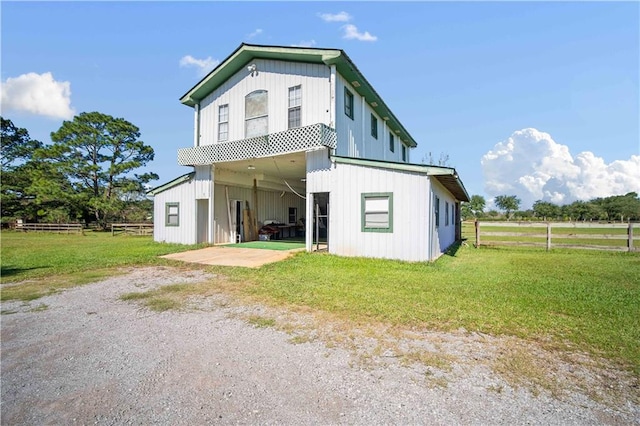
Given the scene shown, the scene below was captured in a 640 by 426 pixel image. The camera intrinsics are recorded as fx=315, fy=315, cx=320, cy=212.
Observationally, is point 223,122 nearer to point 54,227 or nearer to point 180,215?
point 180,215

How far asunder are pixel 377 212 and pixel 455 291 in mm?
4662

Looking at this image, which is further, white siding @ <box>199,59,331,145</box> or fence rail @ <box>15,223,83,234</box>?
fence rail @ <box>15,223,83,234</box>

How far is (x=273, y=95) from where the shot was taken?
13.4m

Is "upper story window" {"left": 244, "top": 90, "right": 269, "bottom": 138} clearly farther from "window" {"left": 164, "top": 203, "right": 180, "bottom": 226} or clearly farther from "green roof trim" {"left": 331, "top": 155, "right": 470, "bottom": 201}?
"window" {"left": 164, "top": 203, "right": 180, "bottom": 226}

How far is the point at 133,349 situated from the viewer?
3.86 m

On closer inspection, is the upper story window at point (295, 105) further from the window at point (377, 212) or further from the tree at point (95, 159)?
the tree at point (95, 159)

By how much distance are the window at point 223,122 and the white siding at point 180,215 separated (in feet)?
9.28

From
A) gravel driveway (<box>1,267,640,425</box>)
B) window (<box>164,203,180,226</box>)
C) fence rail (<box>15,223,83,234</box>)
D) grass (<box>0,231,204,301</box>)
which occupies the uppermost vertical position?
window (<box>164,203,180,226</box>)

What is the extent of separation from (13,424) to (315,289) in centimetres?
477

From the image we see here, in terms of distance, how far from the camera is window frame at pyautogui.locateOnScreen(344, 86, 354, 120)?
511 inches

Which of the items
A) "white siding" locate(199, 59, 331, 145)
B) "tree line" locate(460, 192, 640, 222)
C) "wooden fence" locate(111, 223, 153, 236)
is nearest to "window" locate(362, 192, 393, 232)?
Answer: "white siding" locate(199, 59, 331, 145)

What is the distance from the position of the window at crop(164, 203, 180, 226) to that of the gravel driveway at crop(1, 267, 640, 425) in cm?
1202

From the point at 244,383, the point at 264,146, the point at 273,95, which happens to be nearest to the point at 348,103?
the point at 273,95

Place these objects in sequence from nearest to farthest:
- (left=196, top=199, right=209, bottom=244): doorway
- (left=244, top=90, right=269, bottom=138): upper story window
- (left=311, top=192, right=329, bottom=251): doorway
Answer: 1. (left=311, top=192, right=329, bottom=251): doorway
2. (left=244, top=90, right=269, bottom=138): upper story window
3. (left=196, top=199, right=209, bottom=244): doorway
